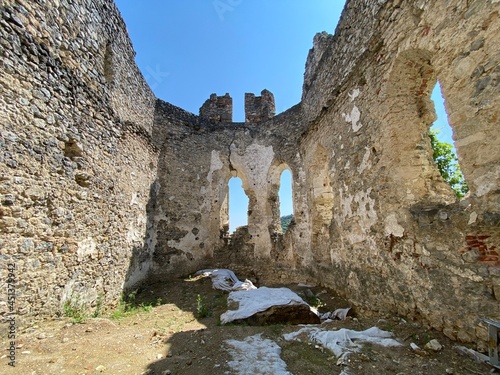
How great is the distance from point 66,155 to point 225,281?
4.88 meters

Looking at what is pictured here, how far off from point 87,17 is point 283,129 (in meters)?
6.21

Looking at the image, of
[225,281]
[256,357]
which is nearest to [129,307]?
[225,281]

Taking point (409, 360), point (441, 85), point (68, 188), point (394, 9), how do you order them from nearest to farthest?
point (409, 360) < point (441, 85) < point (394, 9) < point (68, 188)

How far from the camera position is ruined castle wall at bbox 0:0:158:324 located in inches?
127

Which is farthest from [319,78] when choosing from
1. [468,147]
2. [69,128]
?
[69,128]

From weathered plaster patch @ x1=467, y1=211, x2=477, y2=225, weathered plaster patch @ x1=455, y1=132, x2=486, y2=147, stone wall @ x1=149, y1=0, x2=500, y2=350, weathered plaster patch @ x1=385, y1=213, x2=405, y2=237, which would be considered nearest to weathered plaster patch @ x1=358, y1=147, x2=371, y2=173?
stone wall @ x1=149, y1=0, x2=500, y2=350

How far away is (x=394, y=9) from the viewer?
353 centimetres

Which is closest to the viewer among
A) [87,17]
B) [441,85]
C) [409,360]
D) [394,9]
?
[409,360]

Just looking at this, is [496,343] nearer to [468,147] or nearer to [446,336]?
[446,336]

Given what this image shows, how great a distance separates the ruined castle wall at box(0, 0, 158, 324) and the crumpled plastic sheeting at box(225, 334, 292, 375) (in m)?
2.82

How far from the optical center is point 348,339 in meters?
2.79

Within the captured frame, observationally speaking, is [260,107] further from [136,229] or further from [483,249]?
[483,249]

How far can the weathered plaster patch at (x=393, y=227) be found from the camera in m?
3.38

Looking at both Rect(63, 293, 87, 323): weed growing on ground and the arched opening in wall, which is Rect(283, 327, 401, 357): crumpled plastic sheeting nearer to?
the arched opening in wall
